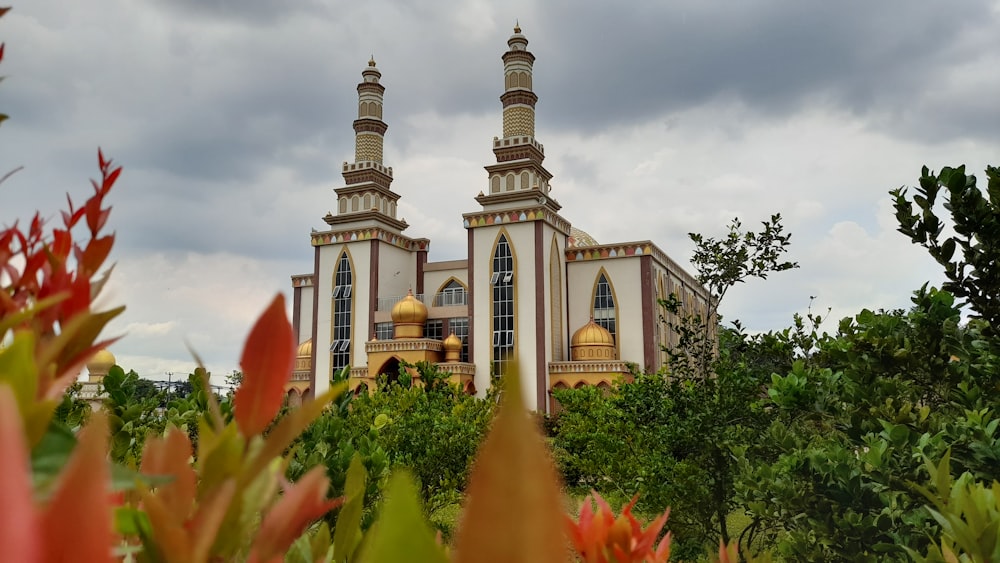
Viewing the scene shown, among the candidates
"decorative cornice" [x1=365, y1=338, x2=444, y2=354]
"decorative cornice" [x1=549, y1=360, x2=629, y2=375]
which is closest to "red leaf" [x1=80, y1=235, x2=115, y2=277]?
"decorative cornice" [x1=549, y1=360, x2=629, y2=375]

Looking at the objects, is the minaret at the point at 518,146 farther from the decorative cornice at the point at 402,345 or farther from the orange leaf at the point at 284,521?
the orange leaf at the point at 284,521

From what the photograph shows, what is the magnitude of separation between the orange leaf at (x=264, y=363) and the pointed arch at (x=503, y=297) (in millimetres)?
17771

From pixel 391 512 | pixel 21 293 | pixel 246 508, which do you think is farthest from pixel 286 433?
pixel 21 293

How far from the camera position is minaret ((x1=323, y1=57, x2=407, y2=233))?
837 inches

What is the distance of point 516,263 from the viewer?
59.9ft

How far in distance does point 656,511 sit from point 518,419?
579cm

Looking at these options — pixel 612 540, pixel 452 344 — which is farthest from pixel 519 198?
pixel 612 540

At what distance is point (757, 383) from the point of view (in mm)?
5242

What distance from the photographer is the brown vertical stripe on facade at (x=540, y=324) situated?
1738 centimetres

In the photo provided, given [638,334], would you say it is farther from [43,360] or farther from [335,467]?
[43,360]

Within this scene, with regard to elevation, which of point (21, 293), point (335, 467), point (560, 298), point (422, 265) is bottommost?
point (335, 467)

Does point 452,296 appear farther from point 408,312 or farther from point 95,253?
point 95,253

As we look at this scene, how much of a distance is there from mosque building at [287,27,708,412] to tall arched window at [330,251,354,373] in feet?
0.10

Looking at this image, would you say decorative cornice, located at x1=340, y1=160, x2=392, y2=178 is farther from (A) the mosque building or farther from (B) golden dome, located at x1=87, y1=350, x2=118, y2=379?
(B) golden dome, located at x1=87, y1=350, x2=118, y2=379
